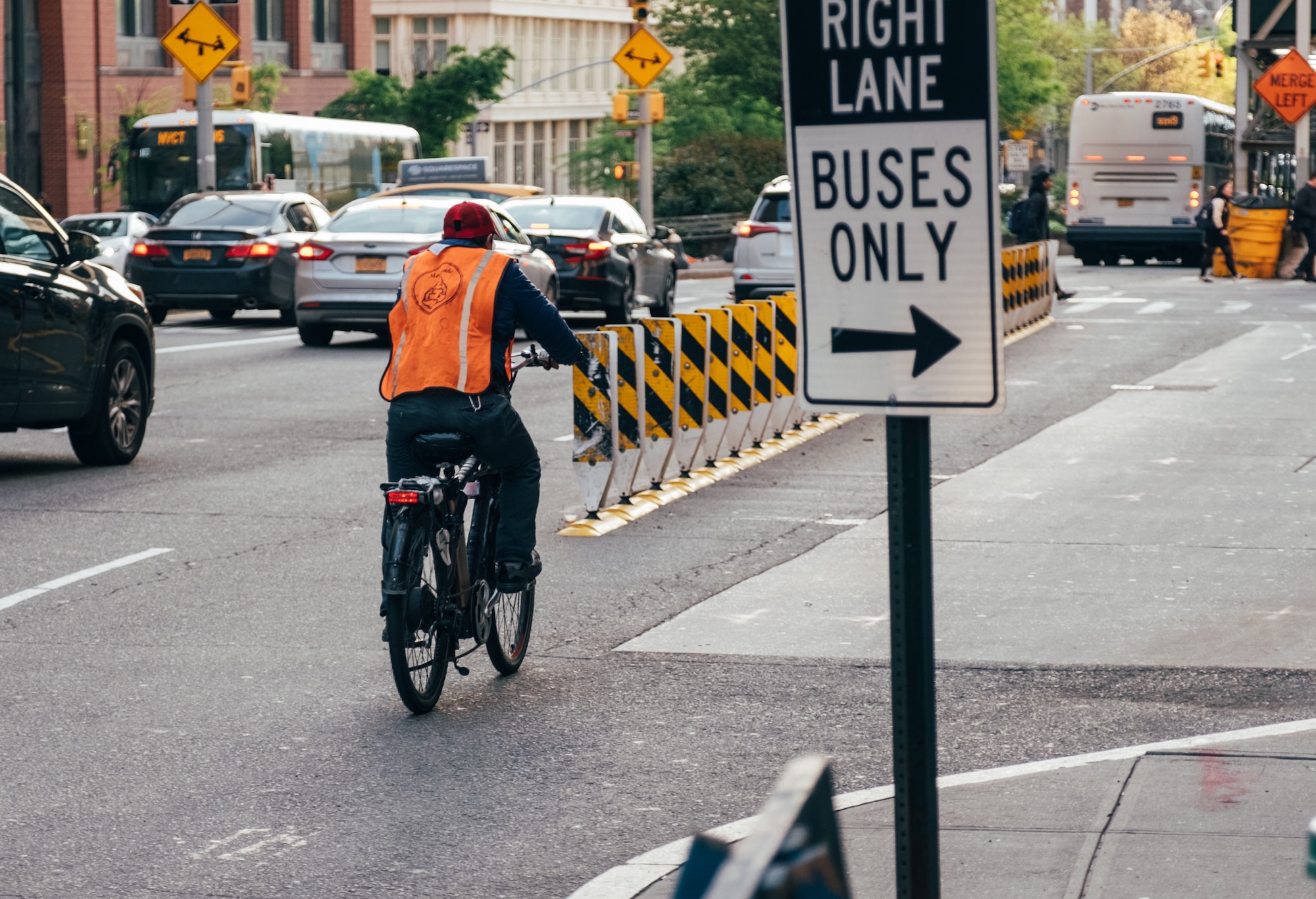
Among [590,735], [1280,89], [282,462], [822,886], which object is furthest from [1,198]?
[1280,89]

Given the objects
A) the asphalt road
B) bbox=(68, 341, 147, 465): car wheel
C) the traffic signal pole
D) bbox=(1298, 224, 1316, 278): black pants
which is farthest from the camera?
the traffic signal pole

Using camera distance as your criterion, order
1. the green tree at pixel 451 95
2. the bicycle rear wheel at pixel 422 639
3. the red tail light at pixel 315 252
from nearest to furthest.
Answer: the bicycle rear wheel at pixel 422 639 → the red tail light at pixel 315 252 → the green tree at pixel 451 95

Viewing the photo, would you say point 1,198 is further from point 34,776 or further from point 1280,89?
point 1280,89

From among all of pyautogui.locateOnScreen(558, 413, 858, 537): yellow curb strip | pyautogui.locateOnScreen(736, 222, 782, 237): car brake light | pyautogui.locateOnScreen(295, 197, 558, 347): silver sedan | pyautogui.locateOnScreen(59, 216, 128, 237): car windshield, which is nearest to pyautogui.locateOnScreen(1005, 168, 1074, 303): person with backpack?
pyautogui.locateOnScreen(736, 222, 782, 237): car brake light

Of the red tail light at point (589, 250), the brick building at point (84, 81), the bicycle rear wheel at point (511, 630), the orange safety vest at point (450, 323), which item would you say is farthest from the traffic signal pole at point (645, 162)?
the orange safety vest at point (450, 323)

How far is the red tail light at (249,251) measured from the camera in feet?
81.0

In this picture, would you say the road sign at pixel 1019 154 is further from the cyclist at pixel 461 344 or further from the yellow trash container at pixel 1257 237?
Answer: the cyclist at pixel 461 344

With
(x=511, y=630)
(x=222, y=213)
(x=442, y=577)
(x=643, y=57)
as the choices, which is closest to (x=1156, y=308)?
(x=643, y=57)

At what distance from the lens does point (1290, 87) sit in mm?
34625

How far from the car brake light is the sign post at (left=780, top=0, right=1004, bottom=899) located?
22.8 metres

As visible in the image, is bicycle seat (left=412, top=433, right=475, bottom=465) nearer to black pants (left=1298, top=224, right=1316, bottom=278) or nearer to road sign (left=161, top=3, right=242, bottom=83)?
road sign (left=161, top=3, right=242, bottom=83)

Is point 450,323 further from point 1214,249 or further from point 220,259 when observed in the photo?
point 1214,249

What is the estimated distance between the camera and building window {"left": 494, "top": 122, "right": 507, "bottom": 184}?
257 ft

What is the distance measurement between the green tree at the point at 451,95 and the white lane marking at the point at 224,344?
107ft
